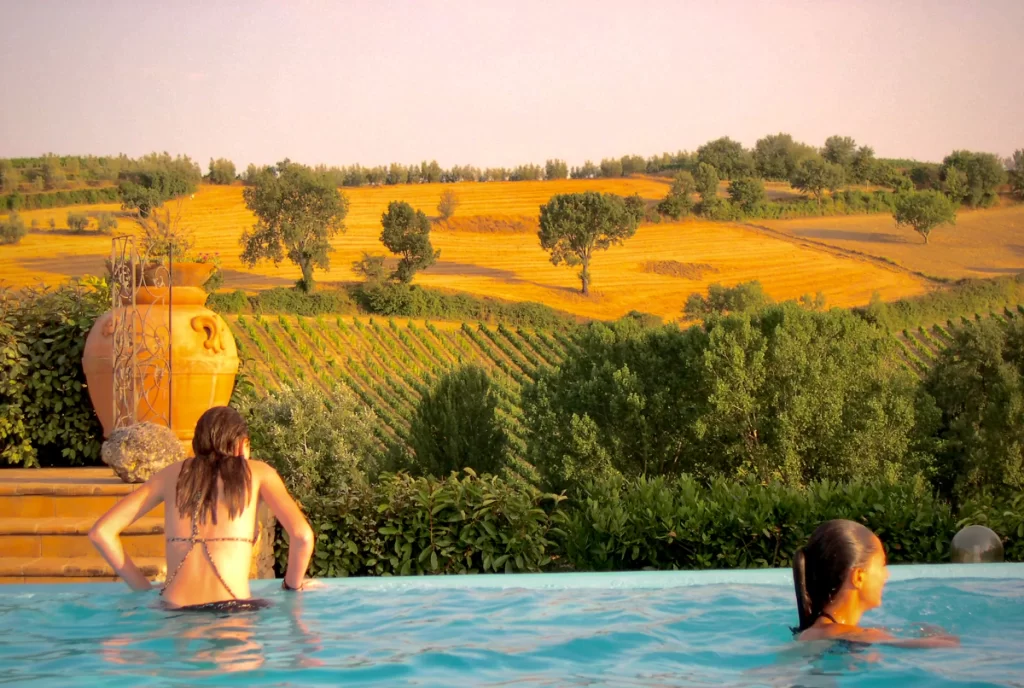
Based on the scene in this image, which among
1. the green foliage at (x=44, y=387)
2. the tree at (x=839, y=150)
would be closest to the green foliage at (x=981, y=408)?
the tree at (x=839, y=150)

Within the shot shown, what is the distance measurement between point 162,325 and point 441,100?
19.0m

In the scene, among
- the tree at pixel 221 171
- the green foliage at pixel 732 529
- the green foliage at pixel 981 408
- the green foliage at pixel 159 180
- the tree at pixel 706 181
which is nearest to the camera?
the green foliage at pixel 732 529

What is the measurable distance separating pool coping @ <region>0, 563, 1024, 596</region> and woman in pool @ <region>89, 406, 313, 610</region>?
0.79 meters

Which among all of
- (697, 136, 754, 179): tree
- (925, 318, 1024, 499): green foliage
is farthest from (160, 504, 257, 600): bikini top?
(697, 136, 754, 179): tree

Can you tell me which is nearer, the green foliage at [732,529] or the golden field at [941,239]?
the green foliage at [732,529]

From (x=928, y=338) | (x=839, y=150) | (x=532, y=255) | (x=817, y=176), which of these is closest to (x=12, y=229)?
(x=532, y=255)

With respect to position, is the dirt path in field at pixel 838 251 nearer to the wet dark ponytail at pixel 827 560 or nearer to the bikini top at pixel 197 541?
the wet dark ponytail at pixel 827 560

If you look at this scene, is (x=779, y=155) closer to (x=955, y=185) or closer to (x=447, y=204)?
(x=955, y=185)

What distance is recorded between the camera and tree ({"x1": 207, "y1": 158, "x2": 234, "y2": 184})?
2578cm

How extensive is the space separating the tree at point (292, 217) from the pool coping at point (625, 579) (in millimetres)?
24598

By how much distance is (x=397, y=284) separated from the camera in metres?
27.2

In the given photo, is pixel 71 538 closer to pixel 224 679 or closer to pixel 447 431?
pixel 224 679

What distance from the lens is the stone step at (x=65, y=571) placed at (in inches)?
152

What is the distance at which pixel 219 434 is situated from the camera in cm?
289
